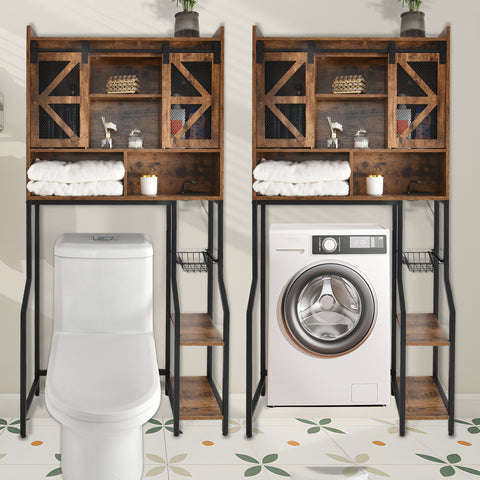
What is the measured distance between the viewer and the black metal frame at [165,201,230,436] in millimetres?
3242

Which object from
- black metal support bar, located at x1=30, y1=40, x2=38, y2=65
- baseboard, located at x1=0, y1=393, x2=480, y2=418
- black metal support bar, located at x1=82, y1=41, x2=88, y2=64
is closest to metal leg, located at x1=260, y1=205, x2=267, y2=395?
baseboard, located at x1=0, y1=393, x2=480, y2=418

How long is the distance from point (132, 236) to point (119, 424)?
3.90 ft

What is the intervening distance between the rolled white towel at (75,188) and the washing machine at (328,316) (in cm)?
88

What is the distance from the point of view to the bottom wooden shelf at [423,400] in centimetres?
337

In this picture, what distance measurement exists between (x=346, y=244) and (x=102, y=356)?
1.40 m

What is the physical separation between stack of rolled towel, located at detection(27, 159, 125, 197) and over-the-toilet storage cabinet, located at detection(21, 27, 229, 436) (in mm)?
36

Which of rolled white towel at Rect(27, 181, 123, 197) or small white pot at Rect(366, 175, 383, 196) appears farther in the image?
small white pot at Rect(366, 175, 383, 196)

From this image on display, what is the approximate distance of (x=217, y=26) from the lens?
3.58 m

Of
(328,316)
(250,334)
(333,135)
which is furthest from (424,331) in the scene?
(333,135)

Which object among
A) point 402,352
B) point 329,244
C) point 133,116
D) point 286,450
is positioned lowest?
point 286,450

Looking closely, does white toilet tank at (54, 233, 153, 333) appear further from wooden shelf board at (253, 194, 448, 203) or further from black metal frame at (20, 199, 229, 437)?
wooden shelf board at (253, 194, 448, 203)

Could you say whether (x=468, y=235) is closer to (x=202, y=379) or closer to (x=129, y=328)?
(x=202, y=379)

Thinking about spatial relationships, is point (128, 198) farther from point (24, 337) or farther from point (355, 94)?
point (355, 94)

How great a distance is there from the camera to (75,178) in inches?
128
